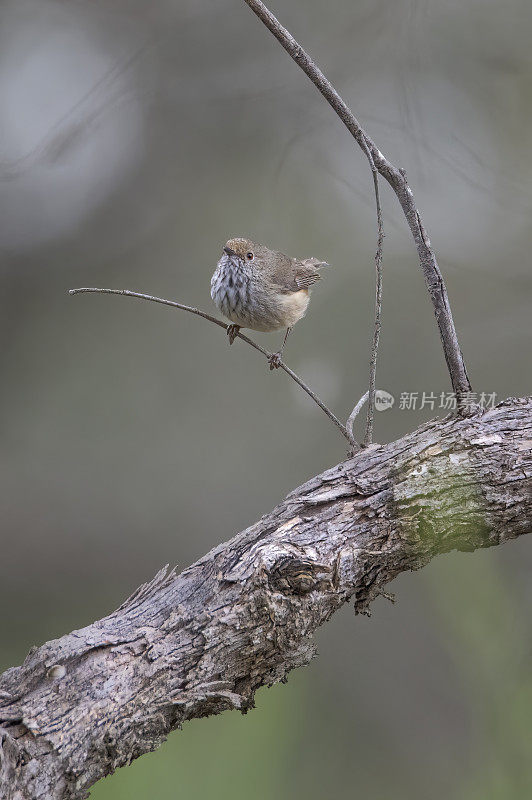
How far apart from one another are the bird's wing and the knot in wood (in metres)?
1.27

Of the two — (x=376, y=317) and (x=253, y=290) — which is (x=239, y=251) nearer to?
(x=253, y=290)

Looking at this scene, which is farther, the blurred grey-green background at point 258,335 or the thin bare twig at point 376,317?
the blurred grey-green background at point 258,335

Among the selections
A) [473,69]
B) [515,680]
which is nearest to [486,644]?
[515,680]

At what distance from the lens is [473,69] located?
3816 millimetres

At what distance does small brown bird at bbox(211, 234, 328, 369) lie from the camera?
2480mm

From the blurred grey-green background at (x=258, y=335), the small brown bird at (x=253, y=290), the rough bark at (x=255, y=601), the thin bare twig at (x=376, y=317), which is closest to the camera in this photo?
the rough bark at (x=255, y=601)

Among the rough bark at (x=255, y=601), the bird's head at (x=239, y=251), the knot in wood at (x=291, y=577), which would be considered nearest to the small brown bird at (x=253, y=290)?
the bird's head at (x=239, y=251)

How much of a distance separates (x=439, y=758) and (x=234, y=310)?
242 centimetres

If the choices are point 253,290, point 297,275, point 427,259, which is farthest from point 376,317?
point 297,275

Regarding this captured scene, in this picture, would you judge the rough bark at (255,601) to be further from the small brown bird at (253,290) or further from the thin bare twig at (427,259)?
the small brown bird at (253,290)

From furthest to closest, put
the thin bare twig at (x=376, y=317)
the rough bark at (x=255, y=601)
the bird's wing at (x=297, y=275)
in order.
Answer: the bird's wing at (x=297, y=275), the thin bare twig at (x=376, y=317), the rough bark at (x=255, y=601)

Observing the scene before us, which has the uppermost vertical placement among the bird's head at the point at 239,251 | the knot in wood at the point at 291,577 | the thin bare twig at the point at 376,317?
the bird's head at the point at 239,251

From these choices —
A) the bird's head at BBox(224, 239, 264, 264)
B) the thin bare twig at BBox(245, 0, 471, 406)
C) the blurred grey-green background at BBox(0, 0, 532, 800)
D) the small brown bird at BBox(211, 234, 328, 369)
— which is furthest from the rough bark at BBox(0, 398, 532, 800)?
the blurred grey-green background at BBox(0, 0, 532, 800)

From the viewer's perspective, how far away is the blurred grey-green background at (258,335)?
3.56 metres
